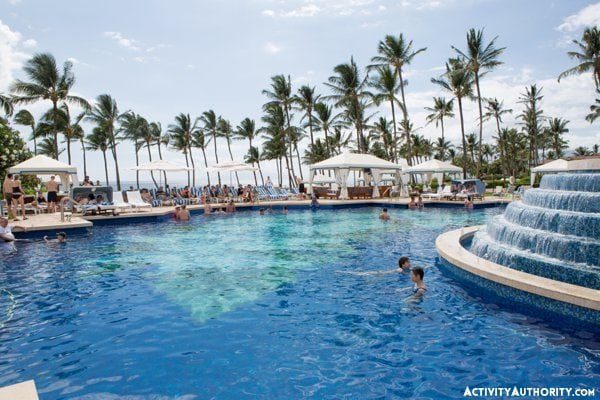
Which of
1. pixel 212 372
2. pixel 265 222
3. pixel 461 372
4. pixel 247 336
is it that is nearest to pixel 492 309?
pixel 461 372

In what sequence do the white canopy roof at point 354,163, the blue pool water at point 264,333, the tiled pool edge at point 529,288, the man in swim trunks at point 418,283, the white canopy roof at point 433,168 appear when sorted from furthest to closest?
the white canopy roof at point 433,168, the white canopy roof at point 354,163, the man in swim trunks at point 418,283, the tiled pool edge at point 529,288, the blue pool water at point 264,333

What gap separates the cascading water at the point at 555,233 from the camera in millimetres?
5777

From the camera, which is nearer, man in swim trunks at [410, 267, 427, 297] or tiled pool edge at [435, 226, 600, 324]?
tiled pool edge at [435, 226, 600, 324]

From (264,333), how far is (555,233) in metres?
5.06

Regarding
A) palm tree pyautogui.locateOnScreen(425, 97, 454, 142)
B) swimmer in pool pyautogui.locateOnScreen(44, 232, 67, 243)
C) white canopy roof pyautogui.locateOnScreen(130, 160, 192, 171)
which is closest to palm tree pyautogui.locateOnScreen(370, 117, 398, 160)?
palm tree pyautogui.locateOnScreen(425, 97, 454, 142)

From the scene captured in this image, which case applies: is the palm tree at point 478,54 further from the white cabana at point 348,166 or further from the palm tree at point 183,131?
the palm tree at point 183,131

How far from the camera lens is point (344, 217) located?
1880 cm

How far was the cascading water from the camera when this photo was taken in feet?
19.0

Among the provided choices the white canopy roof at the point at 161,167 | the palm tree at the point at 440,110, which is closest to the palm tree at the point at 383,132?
the palm tree at the point at 440,110

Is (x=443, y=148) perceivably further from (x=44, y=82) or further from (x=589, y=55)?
(x=44, y=82)

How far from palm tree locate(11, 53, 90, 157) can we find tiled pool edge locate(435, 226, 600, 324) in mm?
30574

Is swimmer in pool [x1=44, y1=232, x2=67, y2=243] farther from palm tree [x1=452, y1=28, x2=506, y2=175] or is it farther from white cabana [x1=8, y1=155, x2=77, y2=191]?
palm tree [x1=452, y1=28, x2=506, y2=175]

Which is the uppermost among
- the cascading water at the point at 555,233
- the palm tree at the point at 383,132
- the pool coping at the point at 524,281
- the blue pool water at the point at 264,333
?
the palm tree at the point at 383,132

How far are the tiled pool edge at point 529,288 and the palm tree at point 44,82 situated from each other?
100 feet
